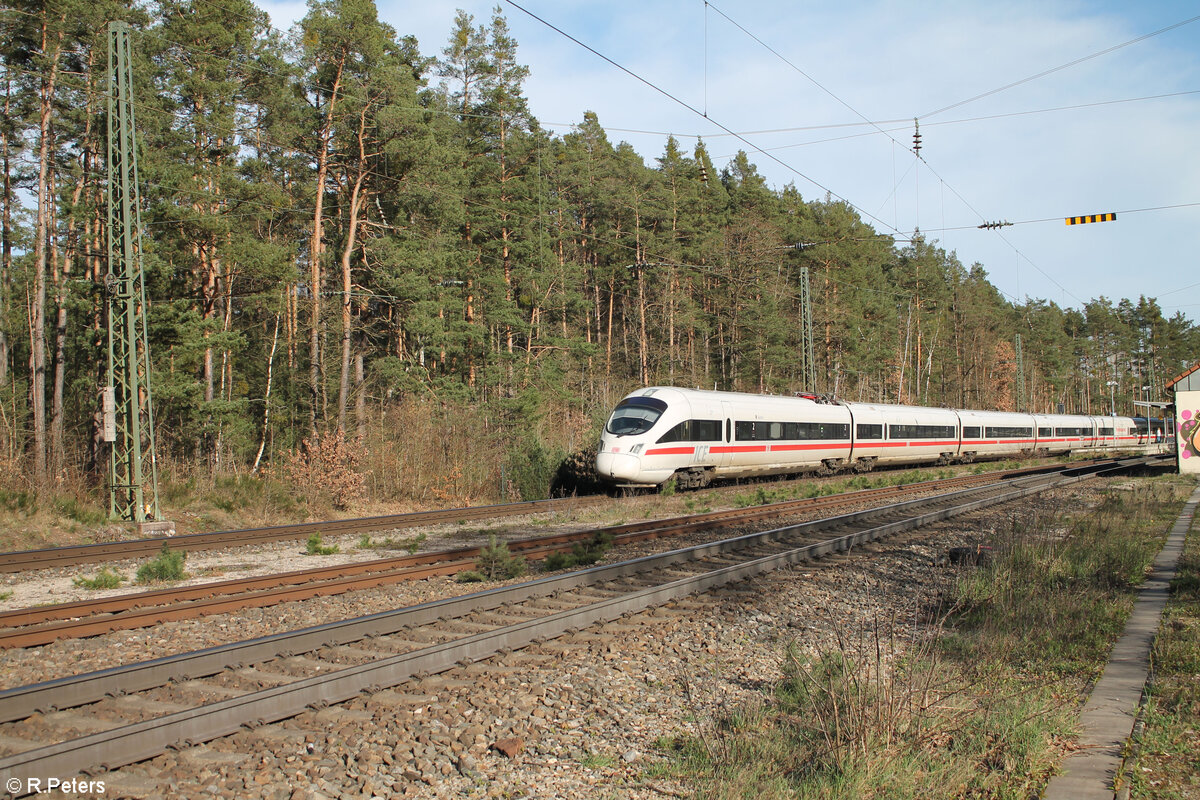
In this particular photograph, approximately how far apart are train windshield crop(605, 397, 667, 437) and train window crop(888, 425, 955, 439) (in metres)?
13.8

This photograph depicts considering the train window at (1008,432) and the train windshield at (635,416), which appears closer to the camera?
the train windshield at (635,416)

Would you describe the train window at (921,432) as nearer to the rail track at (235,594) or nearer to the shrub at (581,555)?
the rail track at (235,594)

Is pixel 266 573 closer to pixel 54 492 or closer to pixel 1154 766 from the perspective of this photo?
pixel 54 492

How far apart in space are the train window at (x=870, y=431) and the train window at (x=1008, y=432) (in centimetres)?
1128

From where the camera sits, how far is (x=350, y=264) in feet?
94.1

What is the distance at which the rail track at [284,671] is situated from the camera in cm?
433

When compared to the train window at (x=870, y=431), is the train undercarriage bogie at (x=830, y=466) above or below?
below

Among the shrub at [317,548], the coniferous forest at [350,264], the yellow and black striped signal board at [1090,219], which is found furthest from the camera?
the coniferous forest at [350,264]

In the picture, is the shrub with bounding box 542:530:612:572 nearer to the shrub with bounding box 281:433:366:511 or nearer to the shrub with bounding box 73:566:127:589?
the shrub with bounding box 73:566:127:589

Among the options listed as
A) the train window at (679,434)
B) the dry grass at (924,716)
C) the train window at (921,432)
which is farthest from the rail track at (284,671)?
the train window at (921,432)

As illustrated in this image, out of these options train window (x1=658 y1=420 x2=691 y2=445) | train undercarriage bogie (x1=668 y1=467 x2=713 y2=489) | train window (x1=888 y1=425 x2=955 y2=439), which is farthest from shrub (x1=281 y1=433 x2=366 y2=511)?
train window (x1=888 y1=425 x2=955 y2=439)

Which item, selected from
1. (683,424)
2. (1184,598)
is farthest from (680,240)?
(1184,598)

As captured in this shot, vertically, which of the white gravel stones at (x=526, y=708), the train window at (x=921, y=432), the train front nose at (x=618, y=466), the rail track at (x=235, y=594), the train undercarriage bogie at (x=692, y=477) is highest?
the train window at (x=921, y=432)

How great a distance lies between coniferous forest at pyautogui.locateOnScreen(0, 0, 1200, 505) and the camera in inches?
963
